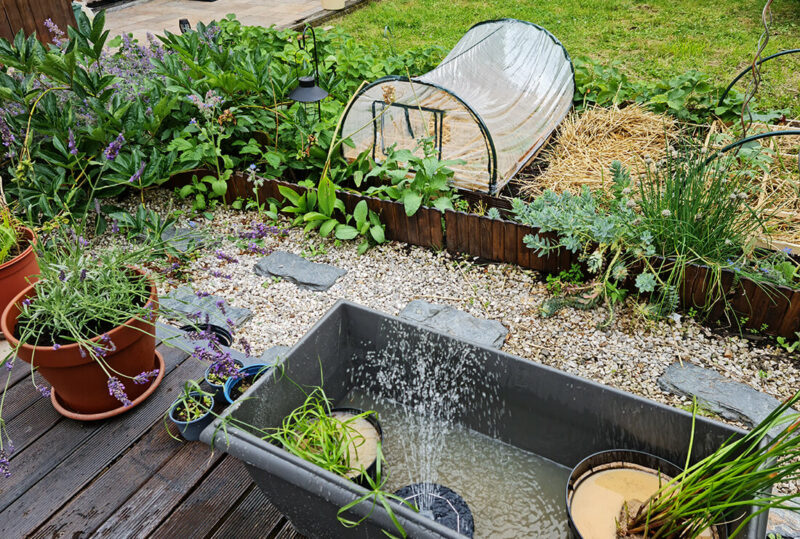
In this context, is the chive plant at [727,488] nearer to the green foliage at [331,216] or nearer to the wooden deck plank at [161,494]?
the wooden deck plank at [161,494]

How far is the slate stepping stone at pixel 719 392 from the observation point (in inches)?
94.7

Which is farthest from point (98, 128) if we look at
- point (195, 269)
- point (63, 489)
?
point (63, 489)

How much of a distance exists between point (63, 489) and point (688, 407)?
2.34m

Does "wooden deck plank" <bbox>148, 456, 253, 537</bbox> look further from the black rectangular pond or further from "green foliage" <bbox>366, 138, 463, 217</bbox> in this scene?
"green foliage" <bbox>366, 138, 463, 217</bbox>

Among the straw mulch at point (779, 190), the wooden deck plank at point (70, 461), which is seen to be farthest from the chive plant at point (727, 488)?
the straw mulch at point (779, 190)

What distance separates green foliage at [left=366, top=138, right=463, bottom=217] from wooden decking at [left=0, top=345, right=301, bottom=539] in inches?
78.0

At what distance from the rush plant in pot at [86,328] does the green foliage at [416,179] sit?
1.86 metres

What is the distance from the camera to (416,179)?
11.4 feet

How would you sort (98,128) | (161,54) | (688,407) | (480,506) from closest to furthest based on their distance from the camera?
(480,506), (688,407), (98,128), (161,54)

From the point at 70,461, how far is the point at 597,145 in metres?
3.83

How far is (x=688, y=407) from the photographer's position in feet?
8.10

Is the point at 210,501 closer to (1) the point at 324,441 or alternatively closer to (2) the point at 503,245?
(1) the point at 324,441

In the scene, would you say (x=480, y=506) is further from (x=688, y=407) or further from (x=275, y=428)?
(x=688, y=407)

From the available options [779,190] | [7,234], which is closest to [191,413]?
[7,234]
